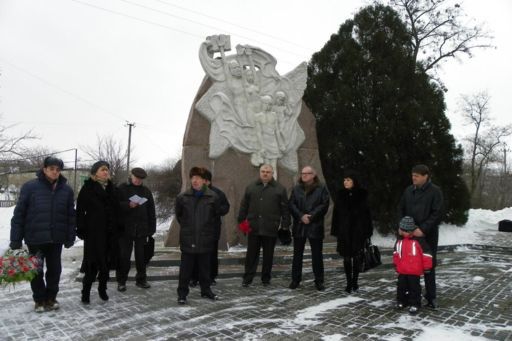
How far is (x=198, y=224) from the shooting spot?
461 centimetres

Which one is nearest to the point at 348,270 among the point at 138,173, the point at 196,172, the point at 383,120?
the point at 196,172

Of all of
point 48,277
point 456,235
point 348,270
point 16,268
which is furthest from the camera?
point 456,235

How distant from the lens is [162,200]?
15.9 m

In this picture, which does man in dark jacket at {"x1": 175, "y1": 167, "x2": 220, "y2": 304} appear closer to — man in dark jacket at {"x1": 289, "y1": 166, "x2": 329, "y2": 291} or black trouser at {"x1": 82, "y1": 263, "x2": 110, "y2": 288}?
black trouser at {"x1": 82, "y1": 263, "x2": 110, "y2": 288}

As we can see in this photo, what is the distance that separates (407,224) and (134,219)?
3107mm

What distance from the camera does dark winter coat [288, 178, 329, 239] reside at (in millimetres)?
5238

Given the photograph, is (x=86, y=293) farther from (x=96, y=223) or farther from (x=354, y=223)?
(x=354, y=223)

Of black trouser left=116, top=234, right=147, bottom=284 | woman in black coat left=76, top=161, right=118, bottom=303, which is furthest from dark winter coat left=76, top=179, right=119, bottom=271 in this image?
black trouser left=116, top=234, right=147, bottom=284

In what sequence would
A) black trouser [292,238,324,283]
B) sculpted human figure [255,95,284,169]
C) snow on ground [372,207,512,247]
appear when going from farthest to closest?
1. snow on ground [372,207,512,247]
2. sculpted human figure [255,95,284,169]
3. black trouser [292,238,324,283]

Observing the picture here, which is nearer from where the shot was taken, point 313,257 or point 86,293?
point 86,293

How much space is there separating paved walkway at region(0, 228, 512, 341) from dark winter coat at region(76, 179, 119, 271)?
1.75ft

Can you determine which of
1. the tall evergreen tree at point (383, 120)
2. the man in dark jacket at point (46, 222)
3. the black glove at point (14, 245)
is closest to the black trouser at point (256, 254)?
the man in dark jacket at point (46, 222)

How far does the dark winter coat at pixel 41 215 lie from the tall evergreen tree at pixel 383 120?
6762mm

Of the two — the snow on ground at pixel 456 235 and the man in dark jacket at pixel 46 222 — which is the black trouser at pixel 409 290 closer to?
the man in dark jacket at pixel 46 222
